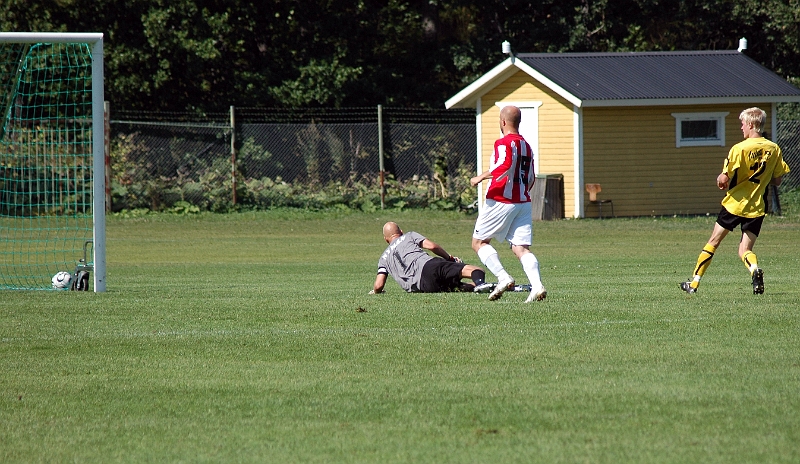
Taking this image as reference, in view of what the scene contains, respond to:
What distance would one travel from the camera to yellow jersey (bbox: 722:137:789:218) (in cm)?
1020

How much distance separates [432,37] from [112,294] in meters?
30.6

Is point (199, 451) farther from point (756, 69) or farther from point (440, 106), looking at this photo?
point (440, 106)

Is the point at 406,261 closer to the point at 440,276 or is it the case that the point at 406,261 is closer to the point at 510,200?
the point at 440,276

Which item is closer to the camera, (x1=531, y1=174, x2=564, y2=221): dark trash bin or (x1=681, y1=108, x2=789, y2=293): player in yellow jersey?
(x1=681, y1=108, x2=789, y2=293): player in yellow jersey

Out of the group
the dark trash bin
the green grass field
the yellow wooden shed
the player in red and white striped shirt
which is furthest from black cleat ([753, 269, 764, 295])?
the yellow wooden shed

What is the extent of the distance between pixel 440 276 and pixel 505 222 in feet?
5.56

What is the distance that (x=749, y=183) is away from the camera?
1032 centimetres

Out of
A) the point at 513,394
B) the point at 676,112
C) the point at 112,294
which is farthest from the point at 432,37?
the point at 513,394

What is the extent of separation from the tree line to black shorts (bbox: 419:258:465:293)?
2451 cm

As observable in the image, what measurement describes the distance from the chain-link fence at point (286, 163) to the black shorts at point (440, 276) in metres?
18.6

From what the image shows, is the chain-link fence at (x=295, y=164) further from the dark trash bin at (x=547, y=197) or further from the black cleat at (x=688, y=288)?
the black cleat at (x=688, y=288)

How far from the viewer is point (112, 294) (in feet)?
37.3

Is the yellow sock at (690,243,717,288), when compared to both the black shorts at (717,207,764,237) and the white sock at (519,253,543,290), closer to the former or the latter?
the black shorts at (717,207,764,237)

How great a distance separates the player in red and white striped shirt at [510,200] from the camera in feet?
32.1
